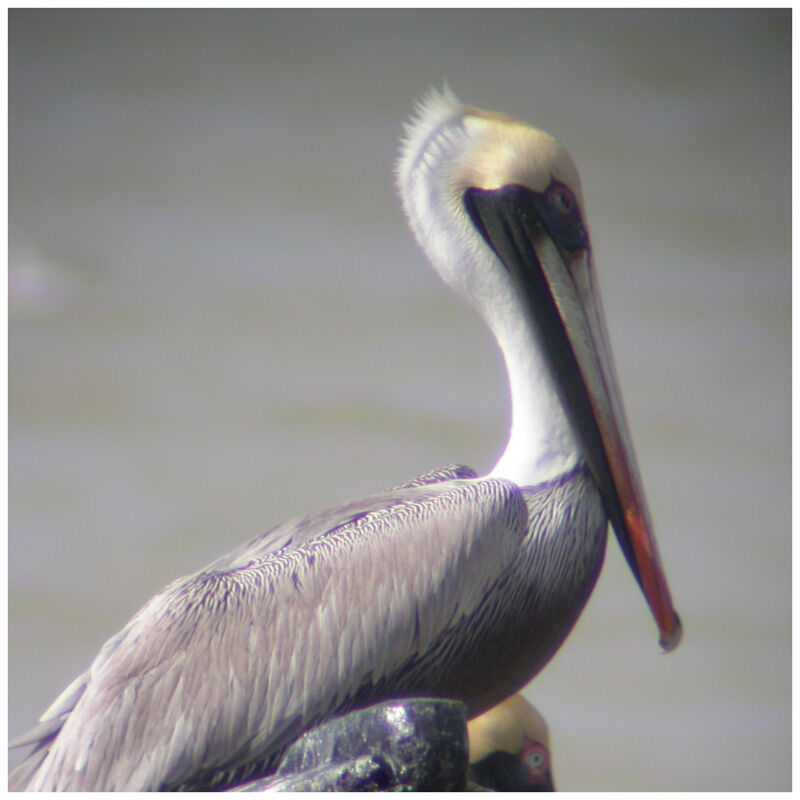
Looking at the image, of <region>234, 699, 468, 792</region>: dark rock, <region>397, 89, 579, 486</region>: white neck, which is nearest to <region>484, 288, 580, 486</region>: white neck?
<region>397, 89, 579, 486</region>: white neck

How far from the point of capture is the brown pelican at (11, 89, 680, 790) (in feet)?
6.37

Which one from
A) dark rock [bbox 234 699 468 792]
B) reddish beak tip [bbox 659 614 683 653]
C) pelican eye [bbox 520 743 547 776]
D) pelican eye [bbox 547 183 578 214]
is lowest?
pelican eye [bbox 520 743 547 776]

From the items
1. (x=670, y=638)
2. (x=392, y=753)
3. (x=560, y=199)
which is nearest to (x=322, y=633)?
(x=392, y=753)

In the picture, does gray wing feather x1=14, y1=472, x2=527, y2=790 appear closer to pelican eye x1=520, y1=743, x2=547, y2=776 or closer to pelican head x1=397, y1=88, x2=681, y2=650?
pelican head x1=397, y1=88, x2=681, y2=650

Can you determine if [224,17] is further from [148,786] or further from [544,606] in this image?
[148,786]

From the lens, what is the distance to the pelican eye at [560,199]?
238 centimetres

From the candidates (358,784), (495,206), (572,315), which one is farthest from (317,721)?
(495,206)

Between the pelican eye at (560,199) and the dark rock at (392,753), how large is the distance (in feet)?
3.93

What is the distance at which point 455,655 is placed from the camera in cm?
207

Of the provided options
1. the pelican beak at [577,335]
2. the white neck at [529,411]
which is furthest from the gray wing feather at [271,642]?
the pelican beak at [577,335]

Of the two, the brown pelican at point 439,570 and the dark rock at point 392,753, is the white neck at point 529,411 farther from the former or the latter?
the dark rock at point 392,753

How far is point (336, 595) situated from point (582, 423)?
2.14 feet

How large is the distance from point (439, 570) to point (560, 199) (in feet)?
2.88

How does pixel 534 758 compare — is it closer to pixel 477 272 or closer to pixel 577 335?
pixel 577 335
